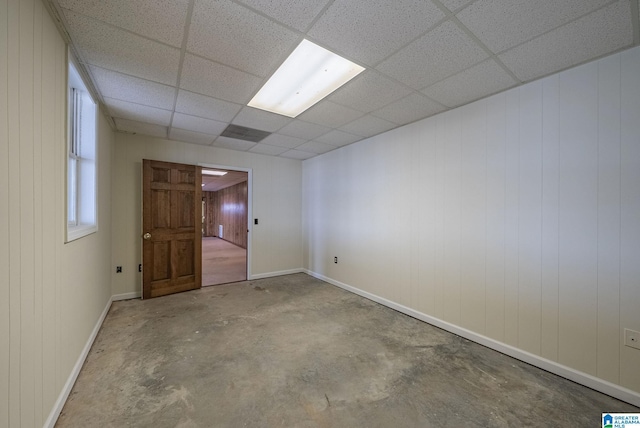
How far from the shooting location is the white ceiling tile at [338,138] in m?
3.64

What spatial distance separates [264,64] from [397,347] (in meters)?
2.93

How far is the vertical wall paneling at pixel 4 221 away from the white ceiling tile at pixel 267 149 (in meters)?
3.27

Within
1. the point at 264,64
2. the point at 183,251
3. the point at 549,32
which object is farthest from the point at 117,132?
the point at 549,32

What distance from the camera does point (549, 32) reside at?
1613mm

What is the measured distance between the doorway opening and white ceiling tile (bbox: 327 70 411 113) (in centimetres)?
285

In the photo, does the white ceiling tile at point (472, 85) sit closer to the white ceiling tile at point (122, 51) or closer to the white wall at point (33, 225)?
the white ceiling tile at point (122, 51)

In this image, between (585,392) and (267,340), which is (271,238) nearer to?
(267,340)

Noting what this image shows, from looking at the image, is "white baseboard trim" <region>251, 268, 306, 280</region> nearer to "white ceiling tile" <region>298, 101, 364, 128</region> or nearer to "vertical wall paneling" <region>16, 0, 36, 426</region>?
"white ceiling tile" <region>298, 101, 364, 128</region>

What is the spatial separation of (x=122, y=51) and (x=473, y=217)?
3.53m

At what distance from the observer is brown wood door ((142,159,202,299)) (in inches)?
146

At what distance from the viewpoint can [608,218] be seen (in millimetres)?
1824

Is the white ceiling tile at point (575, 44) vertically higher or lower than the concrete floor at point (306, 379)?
higher

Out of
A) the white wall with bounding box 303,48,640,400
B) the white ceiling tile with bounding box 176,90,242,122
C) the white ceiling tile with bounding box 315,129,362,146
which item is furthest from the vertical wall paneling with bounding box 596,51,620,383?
the white ceiling tile with bounding box 176,90,242,122

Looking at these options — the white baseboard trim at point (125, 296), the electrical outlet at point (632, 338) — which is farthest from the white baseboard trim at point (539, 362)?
the white baseboard trim at point (125, 296)
